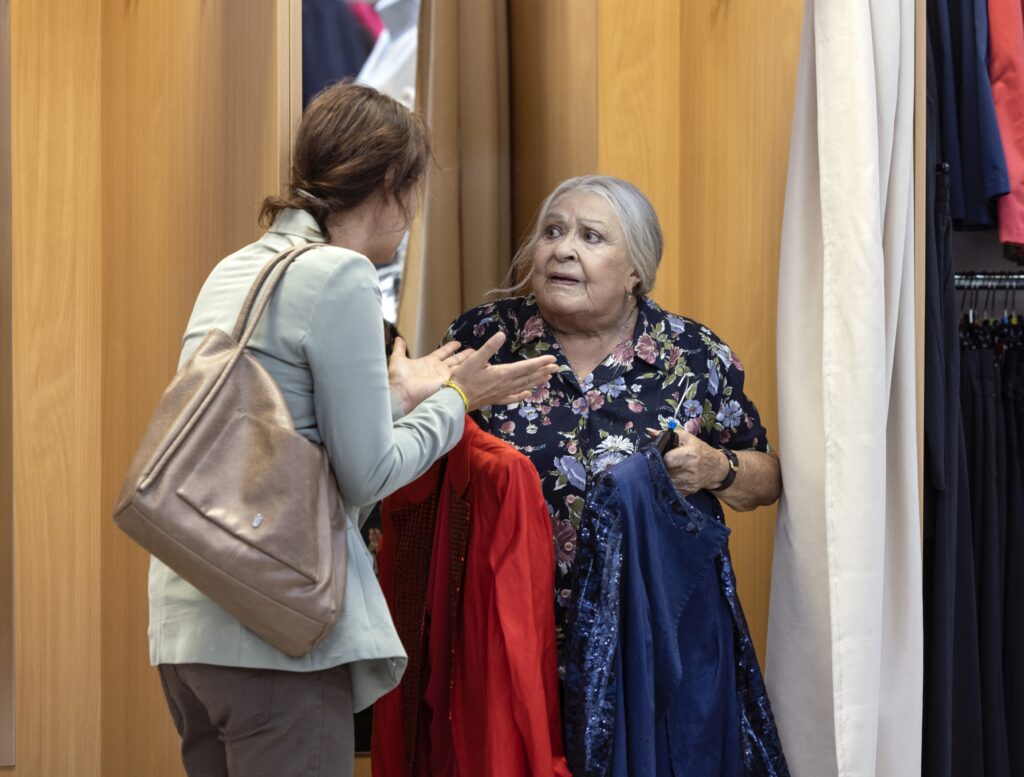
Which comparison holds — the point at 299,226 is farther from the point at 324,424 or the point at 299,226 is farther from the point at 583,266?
the point at 583,266

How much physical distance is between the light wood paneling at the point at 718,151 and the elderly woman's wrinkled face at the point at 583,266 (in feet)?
1.19

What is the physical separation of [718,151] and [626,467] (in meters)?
1.01

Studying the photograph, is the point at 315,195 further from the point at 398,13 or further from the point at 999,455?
the point at 999,455

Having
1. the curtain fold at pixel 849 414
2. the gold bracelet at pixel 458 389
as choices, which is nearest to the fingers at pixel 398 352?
the gold bracelet at pixel 458 389

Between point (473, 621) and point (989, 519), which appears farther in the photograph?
point (989, 519)

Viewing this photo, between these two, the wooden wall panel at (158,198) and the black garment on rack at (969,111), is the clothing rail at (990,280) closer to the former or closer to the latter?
the black garment on rack at (969,111)

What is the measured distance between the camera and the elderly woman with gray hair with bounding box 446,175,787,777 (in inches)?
82.7

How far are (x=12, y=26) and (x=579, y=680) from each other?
192cm

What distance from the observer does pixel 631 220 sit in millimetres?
2490

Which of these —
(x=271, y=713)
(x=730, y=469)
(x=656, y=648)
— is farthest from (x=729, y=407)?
(x=271, y=713)

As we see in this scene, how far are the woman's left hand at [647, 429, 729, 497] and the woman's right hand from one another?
0.32 meters

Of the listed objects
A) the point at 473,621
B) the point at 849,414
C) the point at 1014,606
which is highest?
the point at 849,414

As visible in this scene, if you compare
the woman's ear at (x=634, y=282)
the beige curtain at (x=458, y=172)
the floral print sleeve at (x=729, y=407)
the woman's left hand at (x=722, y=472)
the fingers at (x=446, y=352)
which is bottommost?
the woman's left hand at (x=722, y=472)

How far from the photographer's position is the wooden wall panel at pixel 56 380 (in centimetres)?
285
